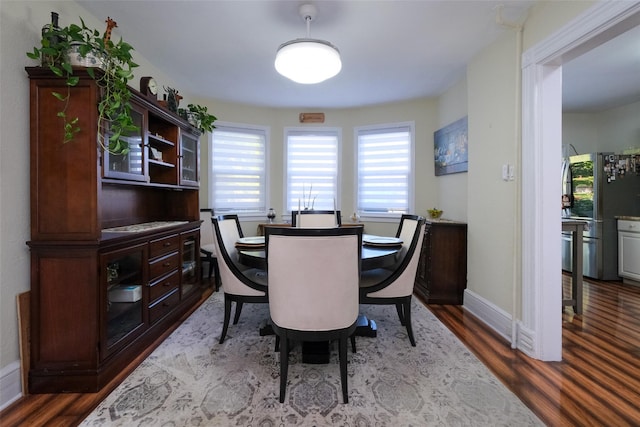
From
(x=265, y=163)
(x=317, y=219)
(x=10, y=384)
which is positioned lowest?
(x=10, y=384)

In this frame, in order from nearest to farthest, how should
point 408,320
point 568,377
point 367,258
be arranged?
point 568,377
point 367,258
point 408,320

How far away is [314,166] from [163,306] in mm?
2948

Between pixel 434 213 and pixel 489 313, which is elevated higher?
pixel 434 213

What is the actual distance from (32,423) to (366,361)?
6.18 ft

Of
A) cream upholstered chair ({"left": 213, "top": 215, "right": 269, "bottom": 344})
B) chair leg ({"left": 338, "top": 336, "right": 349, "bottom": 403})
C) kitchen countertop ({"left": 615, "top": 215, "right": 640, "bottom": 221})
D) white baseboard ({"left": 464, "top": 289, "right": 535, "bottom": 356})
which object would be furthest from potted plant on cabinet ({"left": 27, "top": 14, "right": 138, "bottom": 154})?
kitchen countertop ({"left": 615, "top": 215, "right": 640, "bottom": 221})

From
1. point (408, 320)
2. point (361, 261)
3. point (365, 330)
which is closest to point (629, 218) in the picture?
point (408, 320)

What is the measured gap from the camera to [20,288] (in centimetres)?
166

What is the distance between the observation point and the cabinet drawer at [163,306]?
229 centimetres

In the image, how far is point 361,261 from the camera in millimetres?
1855

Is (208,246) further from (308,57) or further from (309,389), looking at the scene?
(308,57)

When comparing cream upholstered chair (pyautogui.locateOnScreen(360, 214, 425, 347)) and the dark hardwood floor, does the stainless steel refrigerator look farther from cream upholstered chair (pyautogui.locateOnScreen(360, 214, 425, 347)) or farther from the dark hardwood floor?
cream upholstered chair (pyautogui.locateOnScreen(360, 214, 425, 347))

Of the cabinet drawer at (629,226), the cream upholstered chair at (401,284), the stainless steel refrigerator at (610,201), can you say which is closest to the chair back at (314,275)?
the cream upholstered chair at (401,284)

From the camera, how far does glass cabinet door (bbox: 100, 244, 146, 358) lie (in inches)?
71.1

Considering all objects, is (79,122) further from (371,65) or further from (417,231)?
(371,65)
